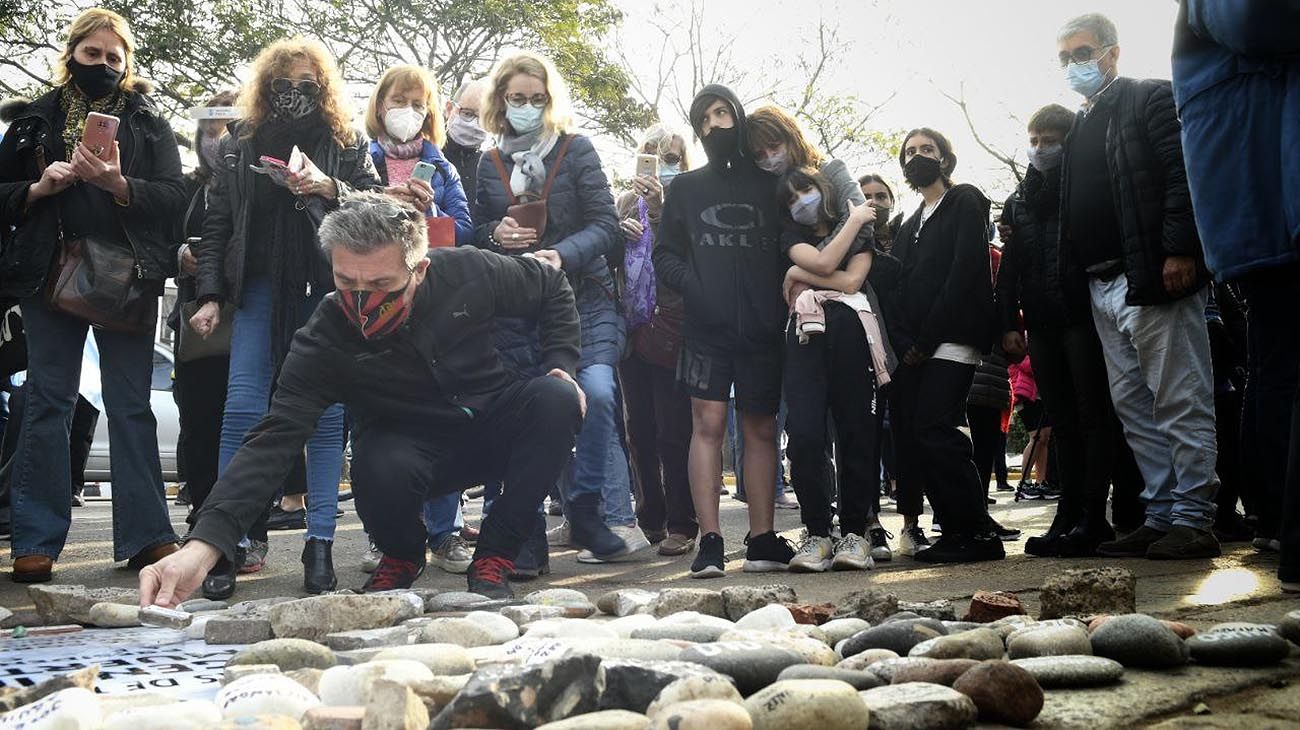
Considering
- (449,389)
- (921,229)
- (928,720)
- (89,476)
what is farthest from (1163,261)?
(89,476)

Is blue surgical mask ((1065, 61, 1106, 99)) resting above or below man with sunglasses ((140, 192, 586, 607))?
above

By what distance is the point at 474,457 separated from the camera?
14.1ft

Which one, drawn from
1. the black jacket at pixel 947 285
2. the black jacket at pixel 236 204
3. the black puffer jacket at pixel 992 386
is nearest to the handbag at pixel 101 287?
the black jacket at pixel 236 204

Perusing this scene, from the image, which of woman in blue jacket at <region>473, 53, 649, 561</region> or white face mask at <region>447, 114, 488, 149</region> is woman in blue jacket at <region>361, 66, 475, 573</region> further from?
white face mask at <region>447, 114, 488, 149</region>

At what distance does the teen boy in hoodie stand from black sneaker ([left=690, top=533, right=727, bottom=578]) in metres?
0.12

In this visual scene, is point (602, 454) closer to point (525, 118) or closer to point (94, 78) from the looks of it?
point (525, 118)

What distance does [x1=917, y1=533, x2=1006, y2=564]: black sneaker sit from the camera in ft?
15.5

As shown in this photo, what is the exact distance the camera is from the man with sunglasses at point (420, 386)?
12.3 feet

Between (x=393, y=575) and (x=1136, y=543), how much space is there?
2542mm

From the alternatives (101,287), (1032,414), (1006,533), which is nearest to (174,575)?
(101,287)

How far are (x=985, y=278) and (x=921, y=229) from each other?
0.38 metres

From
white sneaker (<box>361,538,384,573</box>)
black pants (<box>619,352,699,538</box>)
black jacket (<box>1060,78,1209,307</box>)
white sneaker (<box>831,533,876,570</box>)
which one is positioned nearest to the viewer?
black jacket (<box>1060,78,1209,307</box>)

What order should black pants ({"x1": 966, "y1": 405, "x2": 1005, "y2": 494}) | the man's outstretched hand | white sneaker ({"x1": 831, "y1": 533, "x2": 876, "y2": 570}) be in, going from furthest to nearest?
black pants ({"x1": 966, "y1": 405, "x2": 1005, "y2": 494}) < white sneaker ({"x1": 831, "y1": 533, "x2": 876, "y2": 570}) < the man's outstretched hand

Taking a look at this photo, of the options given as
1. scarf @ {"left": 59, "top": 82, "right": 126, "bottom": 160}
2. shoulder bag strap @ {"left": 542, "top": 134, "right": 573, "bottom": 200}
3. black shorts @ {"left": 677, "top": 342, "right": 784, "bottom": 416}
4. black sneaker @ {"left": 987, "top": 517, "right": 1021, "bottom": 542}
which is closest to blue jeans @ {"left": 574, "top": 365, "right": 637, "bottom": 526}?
black shorts @ {"left": 677, "top": 342, "right": 784, "bottom": 416}
